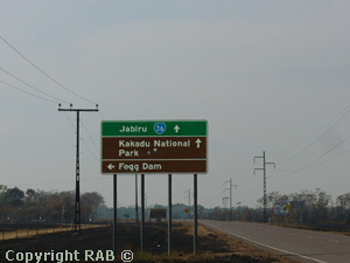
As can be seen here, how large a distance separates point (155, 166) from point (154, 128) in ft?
6.13

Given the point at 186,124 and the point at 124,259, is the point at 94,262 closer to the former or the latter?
the point at 124,259

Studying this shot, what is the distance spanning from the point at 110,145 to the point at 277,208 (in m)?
91.7

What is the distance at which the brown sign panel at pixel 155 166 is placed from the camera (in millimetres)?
27266

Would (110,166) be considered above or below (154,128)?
below

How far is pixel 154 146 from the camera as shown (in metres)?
27.4

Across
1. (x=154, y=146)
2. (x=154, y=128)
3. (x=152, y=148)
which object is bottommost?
(x=152, y=148)

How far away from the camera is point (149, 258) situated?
2536cm

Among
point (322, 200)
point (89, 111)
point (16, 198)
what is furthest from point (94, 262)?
point (16, 198)

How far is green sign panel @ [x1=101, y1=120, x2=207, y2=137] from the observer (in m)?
27.4

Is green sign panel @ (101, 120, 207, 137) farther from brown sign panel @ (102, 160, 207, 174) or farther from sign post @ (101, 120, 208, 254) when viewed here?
brown sign panel @ (102, 160, 207, 174)

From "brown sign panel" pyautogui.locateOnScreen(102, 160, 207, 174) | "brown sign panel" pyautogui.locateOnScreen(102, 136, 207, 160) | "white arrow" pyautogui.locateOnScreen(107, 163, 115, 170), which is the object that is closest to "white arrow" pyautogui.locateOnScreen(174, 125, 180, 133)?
"brown sign panel" pyautogui.locateOnScreen(102, 136, 207, 160)

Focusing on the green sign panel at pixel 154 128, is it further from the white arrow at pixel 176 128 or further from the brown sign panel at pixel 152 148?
the brown sign panel at pixel 152 148

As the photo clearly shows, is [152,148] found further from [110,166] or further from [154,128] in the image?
[110,166]

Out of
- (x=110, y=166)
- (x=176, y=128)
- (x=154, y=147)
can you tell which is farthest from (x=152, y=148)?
(x=110, y=166)
